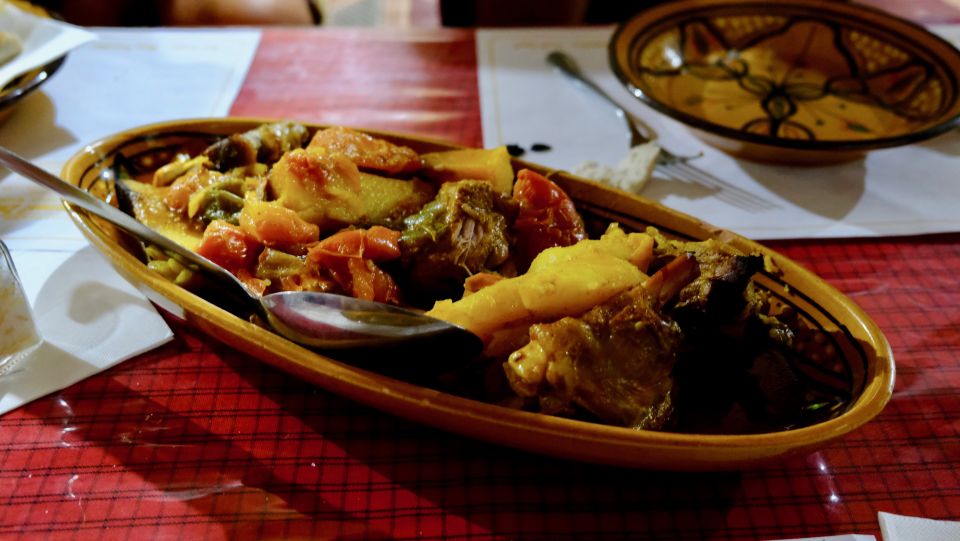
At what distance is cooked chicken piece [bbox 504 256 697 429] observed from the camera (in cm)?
93

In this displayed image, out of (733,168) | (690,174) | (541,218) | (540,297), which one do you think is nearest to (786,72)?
(733,168)

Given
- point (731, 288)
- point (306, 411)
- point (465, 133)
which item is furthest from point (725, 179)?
point (306, 411)

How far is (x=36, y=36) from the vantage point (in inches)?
79.9

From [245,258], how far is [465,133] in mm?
999

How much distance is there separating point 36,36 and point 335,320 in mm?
1714

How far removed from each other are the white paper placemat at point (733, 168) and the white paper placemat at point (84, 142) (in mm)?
902

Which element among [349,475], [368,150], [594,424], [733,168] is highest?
[368,150]

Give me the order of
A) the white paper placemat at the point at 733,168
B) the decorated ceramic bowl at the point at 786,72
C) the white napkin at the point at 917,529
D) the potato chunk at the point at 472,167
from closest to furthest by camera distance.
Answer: the white napkin at the point at 917,529
the potato chunk at the point at 472,167
the white paper placemat at the point at 733,168
the decorated ceramic bowl at the point at 786,72

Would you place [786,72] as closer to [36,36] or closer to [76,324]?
[76,324]

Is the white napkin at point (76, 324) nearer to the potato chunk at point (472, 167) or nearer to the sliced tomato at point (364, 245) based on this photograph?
the sliced tomato at point (364, 245)

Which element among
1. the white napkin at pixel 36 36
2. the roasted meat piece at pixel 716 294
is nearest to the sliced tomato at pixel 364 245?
the roasted meat piece at pixel 716 294

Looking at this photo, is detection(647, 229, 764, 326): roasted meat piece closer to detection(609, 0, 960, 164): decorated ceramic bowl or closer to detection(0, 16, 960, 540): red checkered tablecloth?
detection(0, 16, 960, 540): red checkered tablecloth

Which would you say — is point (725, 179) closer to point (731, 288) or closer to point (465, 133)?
point (465, 133)

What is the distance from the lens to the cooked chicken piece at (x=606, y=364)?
933mm
